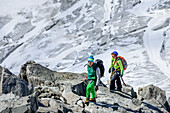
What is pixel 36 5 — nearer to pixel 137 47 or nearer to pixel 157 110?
pixel 137 47

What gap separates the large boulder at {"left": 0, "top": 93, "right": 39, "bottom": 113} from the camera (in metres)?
7.29

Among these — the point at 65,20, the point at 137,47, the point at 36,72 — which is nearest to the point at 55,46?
the point at 65,20

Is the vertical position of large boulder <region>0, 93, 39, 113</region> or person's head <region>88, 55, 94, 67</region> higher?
person's head <region>88, 55, 94, 67</region>

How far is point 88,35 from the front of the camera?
54719 millimetres

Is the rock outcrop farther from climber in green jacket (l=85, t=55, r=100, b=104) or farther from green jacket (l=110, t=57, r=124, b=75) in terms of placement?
green jacket (l=110, t=57, r=124, b=75)

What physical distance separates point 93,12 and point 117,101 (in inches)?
2088

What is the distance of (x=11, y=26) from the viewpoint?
65438 mm

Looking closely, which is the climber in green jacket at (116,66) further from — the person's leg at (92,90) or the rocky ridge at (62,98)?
the person's leg at (92,90)

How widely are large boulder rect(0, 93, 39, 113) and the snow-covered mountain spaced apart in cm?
2262

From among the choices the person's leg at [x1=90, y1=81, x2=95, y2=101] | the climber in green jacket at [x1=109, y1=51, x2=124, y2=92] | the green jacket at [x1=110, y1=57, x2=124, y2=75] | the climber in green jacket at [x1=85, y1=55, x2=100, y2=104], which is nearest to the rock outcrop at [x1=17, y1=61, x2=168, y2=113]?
the person's leg at [x1=90, y1=81, x2=95, y2=101]

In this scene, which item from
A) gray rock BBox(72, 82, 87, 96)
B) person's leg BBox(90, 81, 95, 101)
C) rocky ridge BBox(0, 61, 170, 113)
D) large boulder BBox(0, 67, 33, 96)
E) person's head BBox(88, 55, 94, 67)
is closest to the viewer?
rocky ridge BBox(0, 61, 170, 113)

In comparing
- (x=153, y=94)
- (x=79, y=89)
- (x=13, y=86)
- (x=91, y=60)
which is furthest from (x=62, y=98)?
(x=153, y=94)

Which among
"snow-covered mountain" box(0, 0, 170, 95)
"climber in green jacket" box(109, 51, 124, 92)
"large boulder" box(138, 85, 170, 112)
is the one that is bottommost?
"large boulder" box(138, 85, 170, 112)

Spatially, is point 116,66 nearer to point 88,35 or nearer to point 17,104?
point 17,104
